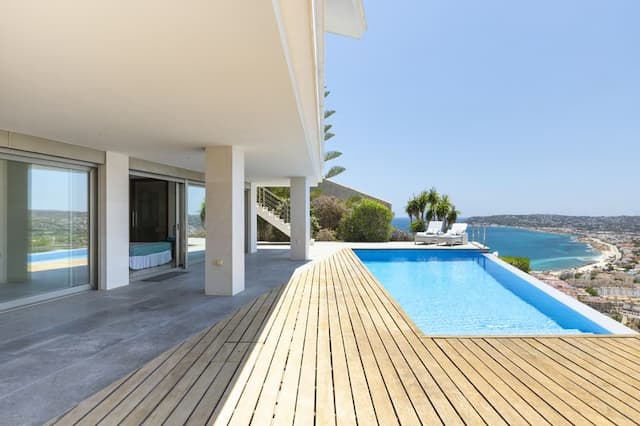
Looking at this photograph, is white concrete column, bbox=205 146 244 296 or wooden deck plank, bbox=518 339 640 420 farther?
white concrete column, bbox=205 146 244 296

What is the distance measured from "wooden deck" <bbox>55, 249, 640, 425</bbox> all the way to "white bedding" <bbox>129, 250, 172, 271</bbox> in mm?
4360

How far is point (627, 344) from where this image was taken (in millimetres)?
3508

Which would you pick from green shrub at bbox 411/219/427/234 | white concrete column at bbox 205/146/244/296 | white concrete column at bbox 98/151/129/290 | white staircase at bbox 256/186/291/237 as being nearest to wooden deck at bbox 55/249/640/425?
white concrete column at bbox 205/146/244/296

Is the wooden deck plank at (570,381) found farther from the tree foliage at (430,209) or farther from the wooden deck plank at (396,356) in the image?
the tree foliage at (430,209)

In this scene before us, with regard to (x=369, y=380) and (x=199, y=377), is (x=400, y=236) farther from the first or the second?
(x=199, y=377)

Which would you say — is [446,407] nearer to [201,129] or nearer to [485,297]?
[201,129]

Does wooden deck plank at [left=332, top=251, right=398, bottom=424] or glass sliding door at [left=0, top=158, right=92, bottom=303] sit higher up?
glass sliding door at [left=0, top=158, right=92, bottom=303]

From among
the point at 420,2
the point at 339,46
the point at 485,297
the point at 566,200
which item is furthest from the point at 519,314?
the point at 566,200

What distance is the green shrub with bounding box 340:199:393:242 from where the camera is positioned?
15156mm

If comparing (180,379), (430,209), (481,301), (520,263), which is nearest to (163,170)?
(180,379)

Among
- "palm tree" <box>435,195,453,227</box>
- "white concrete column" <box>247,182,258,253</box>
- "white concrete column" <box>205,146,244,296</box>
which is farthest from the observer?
"palm tree" <box>435,195,453,227</box>

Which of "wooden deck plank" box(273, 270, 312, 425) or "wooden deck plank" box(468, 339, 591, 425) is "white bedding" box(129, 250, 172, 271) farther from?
"wooden deck plank" box(468, 339, 591, 425)

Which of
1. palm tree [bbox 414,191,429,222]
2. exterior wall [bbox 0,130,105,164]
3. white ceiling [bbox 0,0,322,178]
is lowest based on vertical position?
palm tree [bbox 414,191,429,222]

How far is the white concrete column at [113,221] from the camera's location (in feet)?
20.2
